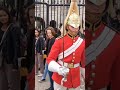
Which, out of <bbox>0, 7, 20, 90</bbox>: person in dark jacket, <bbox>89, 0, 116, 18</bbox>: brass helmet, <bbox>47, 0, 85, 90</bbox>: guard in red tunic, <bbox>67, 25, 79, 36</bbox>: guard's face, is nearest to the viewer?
<bbox>89, 0, 116, 18</bbox>: brass helmet

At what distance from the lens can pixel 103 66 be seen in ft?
4.16

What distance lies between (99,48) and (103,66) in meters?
0.07

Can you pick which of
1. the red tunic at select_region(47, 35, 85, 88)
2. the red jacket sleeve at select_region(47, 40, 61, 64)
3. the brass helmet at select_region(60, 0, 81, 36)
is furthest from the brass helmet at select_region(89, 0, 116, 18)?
the red tunic at select_region(47, 35, 85, 88)

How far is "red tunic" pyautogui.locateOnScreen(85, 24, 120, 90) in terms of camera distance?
1261 mm

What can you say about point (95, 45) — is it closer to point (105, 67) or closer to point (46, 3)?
point (105, 67)

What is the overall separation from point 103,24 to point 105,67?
0.53 feet

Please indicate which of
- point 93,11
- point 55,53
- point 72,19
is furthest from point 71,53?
point 93,11

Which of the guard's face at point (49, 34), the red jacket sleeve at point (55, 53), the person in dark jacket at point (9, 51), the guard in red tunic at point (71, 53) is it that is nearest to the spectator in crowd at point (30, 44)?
the person in dark jacket at point (9, 51)

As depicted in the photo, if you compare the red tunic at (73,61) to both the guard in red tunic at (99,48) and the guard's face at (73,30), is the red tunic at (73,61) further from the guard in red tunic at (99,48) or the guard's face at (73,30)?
the guard in red tunic at (99,48)

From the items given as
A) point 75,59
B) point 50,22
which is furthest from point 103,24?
point 50,22

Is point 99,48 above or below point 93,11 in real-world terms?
below

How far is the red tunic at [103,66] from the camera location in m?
1.26

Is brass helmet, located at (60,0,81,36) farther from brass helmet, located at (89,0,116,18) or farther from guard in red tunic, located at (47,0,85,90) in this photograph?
brass helmet, located at (89,0,116,18)

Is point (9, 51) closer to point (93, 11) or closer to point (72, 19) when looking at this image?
point (93, 11)
